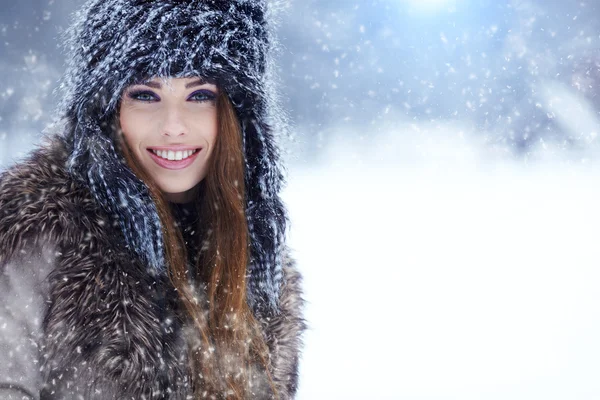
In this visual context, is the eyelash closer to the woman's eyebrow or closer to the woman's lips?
the woman's eyebrow

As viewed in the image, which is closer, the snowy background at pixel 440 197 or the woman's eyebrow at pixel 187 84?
the woman's eyebrow at pixel 187 84

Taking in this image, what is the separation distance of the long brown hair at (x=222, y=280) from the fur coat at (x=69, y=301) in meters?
0.12

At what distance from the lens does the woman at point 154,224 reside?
997 mm

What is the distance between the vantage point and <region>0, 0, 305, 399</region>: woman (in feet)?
3.27

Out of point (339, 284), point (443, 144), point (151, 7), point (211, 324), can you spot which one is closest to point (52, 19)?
point (151, 7)

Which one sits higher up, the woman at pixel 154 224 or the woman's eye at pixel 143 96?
the woman's eye at pixel 143 96

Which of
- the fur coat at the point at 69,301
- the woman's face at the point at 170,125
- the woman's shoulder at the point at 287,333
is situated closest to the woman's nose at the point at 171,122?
the woman's face at the point at 170,125

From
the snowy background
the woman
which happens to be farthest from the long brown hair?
the snowy background

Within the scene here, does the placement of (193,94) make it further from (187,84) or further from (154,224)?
(154,224)

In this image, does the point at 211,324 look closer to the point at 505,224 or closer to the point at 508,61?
the point at 508,61

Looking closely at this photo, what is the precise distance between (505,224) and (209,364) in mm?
5579

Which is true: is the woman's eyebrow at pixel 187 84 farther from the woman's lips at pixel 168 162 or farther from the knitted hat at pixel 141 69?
the woman's lips at pixel 168 162

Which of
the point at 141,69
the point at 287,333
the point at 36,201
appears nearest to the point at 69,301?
the point at 36,201

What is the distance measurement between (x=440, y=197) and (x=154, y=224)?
5.75 metres
